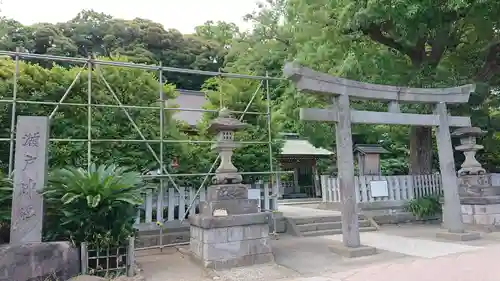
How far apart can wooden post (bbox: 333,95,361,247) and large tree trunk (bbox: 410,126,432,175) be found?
6.27m

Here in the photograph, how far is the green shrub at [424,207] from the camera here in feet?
38.0

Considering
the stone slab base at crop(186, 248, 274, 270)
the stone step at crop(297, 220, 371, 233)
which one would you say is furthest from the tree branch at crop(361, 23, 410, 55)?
the stone slab base at crop(186, 248, 274, 270)

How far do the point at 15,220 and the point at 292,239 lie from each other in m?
6.18

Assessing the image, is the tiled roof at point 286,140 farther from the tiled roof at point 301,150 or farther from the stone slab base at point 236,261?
the stone slab base at point 236,261

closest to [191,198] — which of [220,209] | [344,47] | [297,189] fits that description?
[220,209]

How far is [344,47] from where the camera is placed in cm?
1115

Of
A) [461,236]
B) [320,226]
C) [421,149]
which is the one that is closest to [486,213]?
[461,236]

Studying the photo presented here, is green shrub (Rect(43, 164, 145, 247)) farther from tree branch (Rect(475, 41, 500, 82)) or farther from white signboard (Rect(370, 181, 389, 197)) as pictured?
tree branch (Rect(475, 41, 500, 82))

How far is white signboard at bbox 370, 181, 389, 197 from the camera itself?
1155 centimetres

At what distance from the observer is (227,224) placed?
6.37 metres

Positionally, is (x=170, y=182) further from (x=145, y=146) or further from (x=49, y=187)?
(x=49, y=187)

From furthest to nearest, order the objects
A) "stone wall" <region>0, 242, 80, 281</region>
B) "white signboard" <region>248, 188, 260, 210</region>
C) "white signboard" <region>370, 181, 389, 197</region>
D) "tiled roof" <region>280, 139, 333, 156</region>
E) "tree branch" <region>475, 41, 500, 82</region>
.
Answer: "tiled roof" <region>280, 139, 333, 156</region>, "tree branch" <region>475, 41, 500, 82</region>, "white signboard" <region>370, 181, 389, 197</region>, "white signboard" <region>248, 188, 260, 210</region>, "stone wall" <region>0, 242, 80, 281</region>

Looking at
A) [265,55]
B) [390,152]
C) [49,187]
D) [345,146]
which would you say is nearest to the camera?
[49,187]

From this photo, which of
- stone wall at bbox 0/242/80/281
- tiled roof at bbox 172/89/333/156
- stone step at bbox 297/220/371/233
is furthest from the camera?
tiled roof at bbox 172/89/333/156
